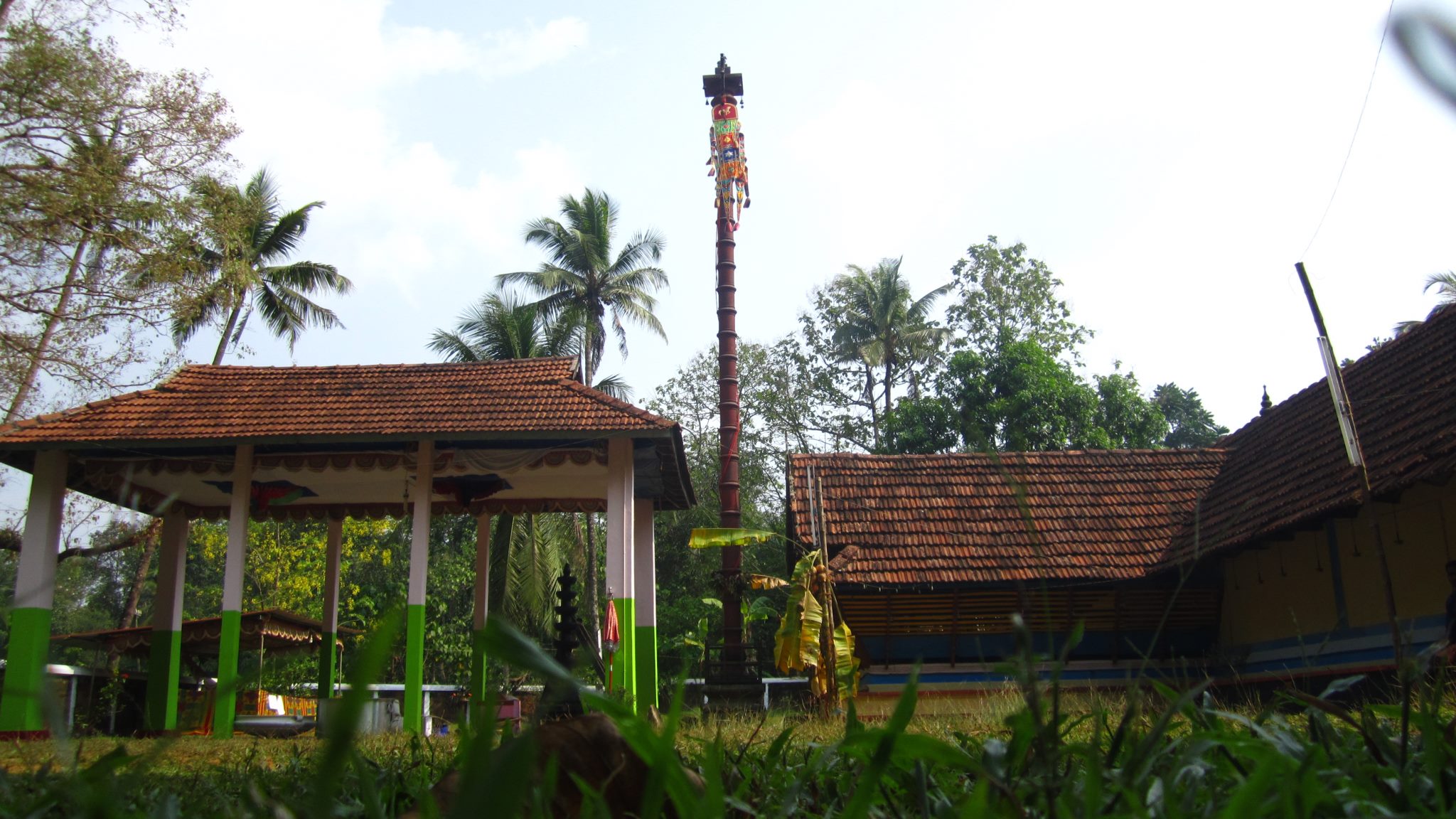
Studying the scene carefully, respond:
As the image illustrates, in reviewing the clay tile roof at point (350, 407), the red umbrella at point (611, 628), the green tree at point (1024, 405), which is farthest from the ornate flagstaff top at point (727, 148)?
the red umbrella at point (611, 628)

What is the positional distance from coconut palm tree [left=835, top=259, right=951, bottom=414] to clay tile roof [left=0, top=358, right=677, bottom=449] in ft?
61.8

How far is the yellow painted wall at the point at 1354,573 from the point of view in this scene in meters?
10.1

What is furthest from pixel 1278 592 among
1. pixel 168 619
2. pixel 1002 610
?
pixel 168 619

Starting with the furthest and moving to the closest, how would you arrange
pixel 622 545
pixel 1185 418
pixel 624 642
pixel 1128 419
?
1. pixel 1185 418
2. pixel 1128 419
3. pixel 622 545
4. pixel 624 642

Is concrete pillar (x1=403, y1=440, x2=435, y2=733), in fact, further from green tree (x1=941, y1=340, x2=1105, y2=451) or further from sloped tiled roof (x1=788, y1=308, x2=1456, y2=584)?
green tree (x1=941, y1=340, x2=1105, y2=451)

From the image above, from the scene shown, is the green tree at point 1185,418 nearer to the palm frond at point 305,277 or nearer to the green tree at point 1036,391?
the green tree at point 1036,391

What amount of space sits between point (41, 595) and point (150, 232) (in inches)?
630

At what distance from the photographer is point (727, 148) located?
21672 millimetres

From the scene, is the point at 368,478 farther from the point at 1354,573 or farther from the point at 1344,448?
the point at 1344,448

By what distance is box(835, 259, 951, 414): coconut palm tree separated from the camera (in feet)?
101

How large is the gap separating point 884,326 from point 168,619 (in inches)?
854

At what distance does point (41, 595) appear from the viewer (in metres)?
0.85

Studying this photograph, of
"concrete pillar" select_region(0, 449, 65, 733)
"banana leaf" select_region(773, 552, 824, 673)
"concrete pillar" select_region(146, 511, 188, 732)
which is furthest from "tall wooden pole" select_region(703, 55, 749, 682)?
"concrete pillar" select_region(0, 449, 65, 733)

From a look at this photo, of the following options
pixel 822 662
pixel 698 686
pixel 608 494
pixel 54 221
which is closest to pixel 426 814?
pixel 608 494
